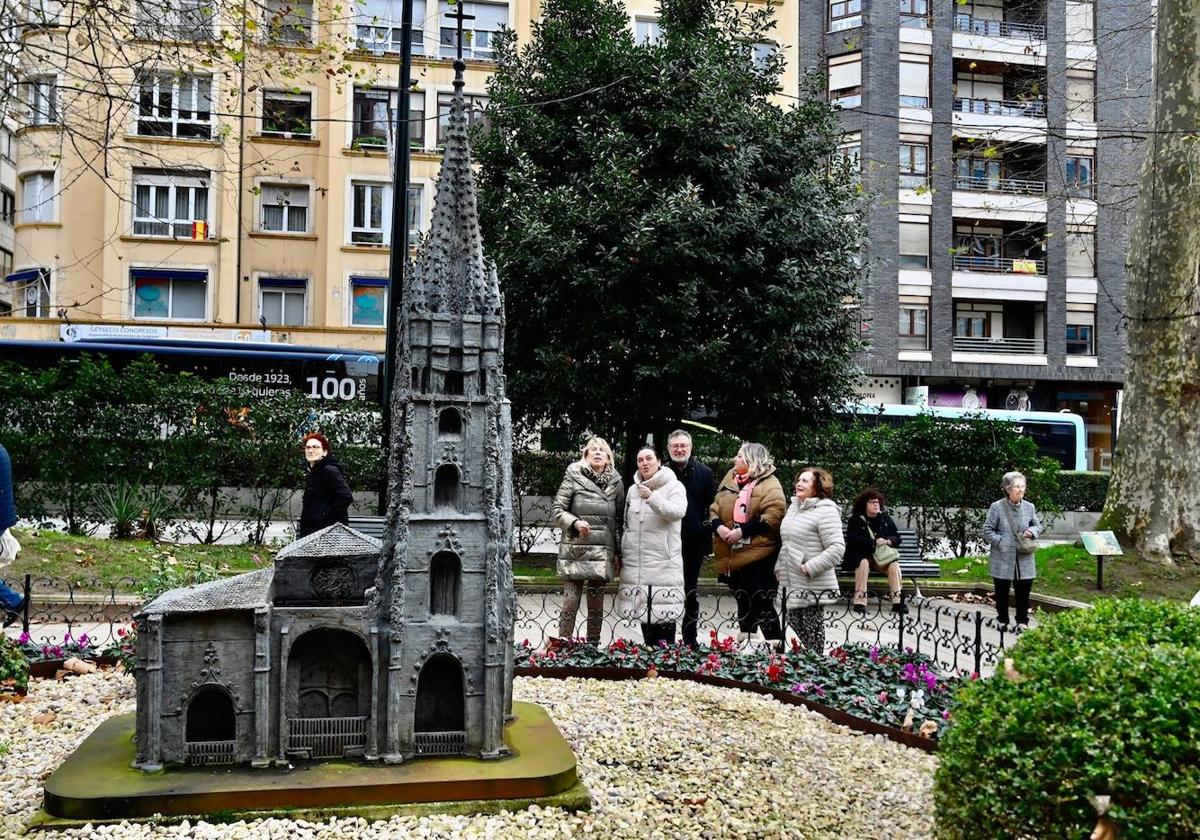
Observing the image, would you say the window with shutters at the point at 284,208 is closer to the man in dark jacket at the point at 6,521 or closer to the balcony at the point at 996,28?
the man in dark jacket at the point at 6,521

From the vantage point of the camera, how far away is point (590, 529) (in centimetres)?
885

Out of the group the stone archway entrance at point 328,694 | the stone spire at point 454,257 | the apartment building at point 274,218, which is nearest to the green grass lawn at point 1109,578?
the stone spire at point 454,257

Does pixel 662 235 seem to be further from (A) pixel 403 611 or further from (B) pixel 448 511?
(A) pixel 403 611

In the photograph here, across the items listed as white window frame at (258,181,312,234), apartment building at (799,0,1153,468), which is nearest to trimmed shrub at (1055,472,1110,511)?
apartment building at (799,0,1153,468)

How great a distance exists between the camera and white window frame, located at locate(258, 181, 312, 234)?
32.8m

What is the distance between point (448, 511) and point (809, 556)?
415 centimetres

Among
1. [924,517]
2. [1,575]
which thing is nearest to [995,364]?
[924,517]

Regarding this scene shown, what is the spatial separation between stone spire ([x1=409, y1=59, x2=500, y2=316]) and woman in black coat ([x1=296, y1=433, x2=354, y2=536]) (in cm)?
415

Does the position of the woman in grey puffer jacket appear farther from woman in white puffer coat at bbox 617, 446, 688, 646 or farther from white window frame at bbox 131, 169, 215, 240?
white window frame at bbox 131, 169, 215, 240

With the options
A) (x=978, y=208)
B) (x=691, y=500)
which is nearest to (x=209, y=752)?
(x=691, y=500)

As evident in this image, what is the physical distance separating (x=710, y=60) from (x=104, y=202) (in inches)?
981

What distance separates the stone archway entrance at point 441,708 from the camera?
5609 mm

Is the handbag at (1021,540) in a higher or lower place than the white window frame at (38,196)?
lower

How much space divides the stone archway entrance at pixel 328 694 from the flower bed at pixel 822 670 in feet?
8.84
